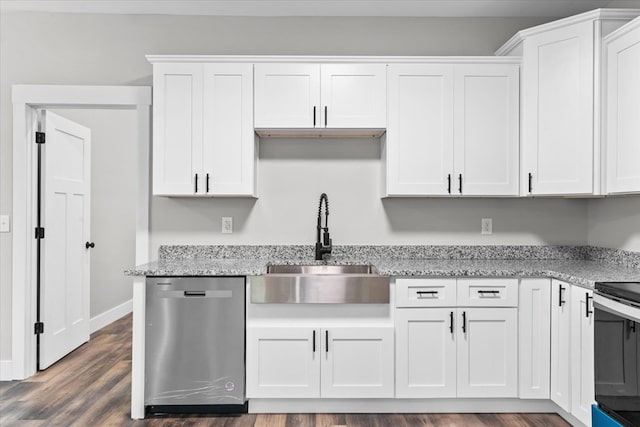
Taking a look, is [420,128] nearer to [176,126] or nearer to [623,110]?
[623,110]

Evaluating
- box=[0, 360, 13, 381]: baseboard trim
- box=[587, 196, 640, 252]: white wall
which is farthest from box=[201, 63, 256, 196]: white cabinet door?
box=[587, 196, 640, 252]: white wall

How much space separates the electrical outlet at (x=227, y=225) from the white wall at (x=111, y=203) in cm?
208

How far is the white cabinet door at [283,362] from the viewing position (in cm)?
269

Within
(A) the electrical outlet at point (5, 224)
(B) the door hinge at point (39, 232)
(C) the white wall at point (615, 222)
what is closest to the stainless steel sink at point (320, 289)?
(C) the white wall at point (615, 222)

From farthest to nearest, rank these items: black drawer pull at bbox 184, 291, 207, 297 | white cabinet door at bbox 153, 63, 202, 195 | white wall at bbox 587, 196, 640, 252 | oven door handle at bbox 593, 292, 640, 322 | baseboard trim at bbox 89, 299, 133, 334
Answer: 1. baseboard trim at bbox 89, 299, 133, 334
2. white cabinet door at bbox 153, 63, 202, 195
3. white wall at bbox 587, 196, 640, 252
4. black drawer pull at bbox 184, 291, 207, 297
5. oven door handle at bbox 593, 292, 640, 322

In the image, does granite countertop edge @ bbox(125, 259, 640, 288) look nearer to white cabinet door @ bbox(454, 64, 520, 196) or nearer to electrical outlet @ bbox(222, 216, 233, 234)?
electrical outlet @ bbox(222, 216, 233, 234)

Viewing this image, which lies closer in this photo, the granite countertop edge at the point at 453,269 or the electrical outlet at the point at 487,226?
the granite countertop edge at the point at 453,269

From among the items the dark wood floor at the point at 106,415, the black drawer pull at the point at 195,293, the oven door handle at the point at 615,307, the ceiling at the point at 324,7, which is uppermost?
the ceiling at the point at 324,7

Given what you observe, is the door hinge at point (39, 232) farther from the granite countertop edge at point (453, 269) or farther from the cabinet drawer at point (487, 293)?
the cabinet drawer at point (487, 293)

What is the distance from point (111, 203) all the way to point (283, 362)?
10.9ft

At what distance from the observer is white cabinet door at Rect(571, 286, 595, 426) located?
2.31 metres

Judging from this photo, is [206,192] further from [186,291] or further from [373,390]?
[373,390]

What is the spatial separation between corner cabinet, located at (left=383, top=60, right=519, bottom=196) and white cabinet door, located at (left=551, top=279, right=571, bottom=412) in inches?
28.7

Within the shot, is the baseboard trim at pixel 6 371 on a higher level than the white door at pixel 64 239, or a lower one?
lower
